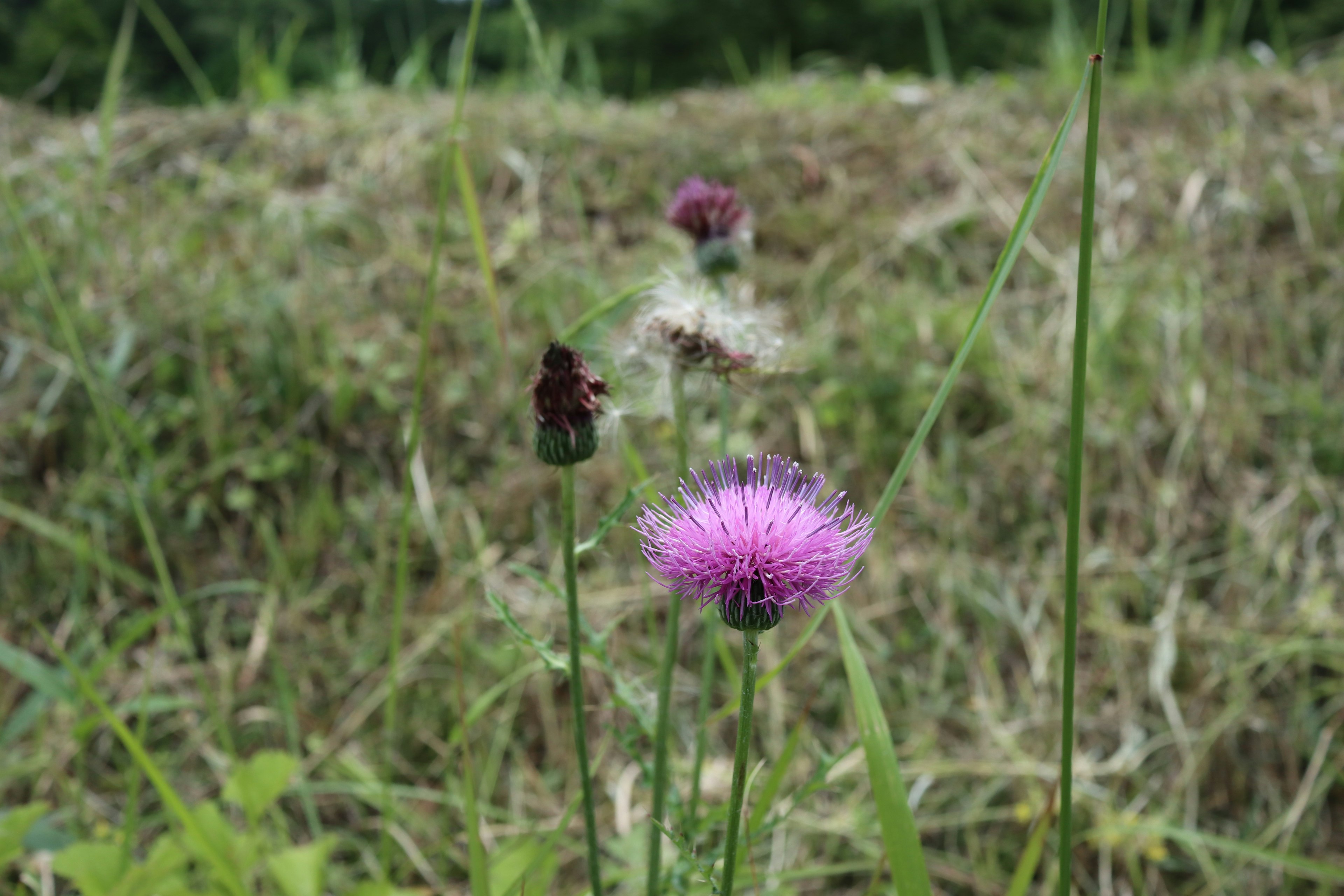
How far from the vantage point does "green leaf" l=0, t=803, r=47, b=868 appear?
121 cm

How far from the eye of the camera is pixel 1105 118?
4109mm

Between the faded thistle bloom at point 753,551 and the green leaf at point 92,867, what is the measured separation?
0.90 m

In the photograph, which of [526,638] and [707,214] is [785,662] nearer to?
[526,638]

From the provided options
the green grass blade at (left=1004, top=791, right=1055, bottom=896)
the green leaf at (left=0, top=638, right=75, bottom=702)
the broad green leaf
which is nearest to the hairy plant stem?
the broad green leaf

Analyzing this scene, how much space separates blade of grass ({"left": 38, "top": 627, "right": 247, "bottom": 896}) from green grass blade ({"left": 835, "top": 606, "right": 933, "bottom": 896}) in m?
0.85

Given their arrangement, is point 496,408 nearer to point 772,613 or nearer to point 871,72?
point 772,613

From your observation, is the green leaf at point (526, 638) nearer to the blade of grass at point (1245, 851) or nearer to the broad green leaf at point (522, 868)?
the broad green leaf at point (522, 868)

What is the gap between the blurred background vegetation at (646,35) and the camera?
35.1ft

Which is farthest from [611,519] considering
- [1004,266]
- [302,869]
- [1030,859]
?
[302,869]

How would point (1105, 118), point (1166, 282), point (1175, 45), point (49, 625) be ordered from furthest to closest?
point (1175, 45) → point (1105, 118) → point (1166, 282) → point (49, 625)

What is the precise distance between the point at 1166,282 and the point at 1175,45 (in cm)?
232

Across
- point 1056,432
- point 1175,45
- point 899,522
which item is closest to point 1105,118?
point 1175,45

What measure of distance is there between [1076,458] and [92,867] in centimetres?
128

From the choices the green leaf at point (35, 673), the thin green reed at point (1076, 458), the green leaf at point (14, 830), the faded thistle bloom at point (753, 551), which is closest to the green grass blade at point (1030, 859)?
the thin green reed at point (1076, 458)
